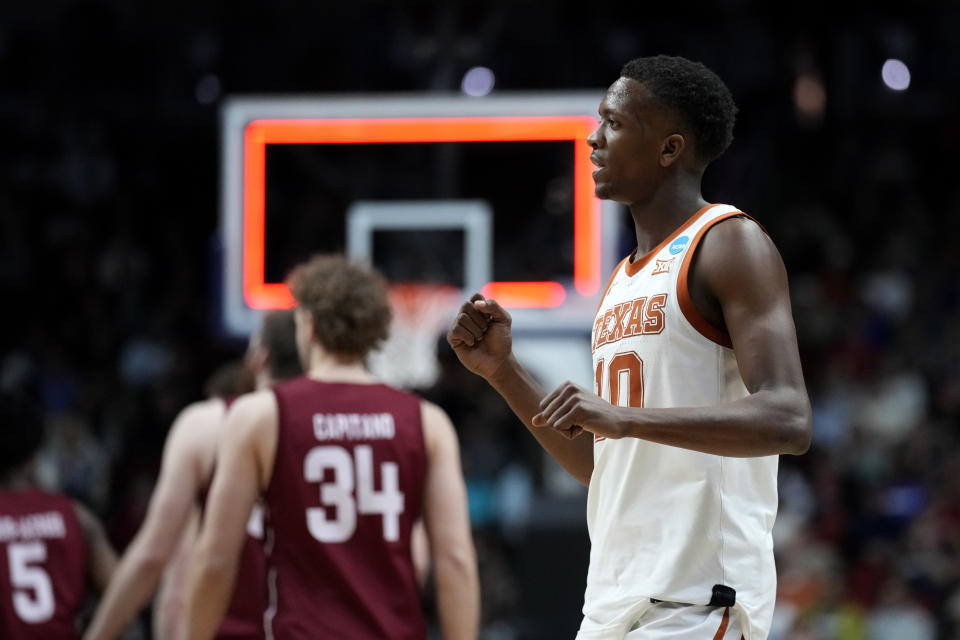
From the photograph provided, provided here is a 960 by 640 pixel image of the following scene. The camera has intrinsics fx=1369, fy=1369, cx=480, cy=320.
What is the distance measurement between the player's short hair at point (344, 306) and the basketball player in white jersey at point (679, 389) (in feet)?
2.96

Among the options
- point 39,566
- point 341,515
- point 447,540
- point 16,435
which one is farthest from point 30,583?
point 447,540

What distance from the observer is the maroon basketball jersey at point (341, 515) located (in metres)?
3.60

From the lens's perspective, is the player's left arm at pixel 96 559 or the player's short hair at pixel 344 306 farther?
the player's left arm at pixel 96 559

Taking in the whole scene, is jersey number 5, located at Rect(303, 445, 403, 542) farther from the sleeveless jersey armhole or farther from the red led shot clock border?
the red led shot clock border

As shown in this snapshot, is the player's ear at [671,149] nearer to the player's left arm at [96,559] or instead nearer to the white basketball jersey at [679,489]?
the white basketball jersey at [679,489]

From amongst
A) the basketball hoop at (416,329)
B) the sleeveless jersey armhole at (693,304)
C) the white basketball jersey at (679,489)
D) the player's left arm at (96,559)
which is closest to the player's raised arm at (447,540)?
the white basketball jersey at (679,489)

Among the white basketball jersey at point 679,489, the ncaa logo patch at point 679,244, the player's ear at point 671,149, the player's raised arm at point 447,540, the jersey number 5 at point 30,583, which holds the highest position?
the player's ear at point 671,149

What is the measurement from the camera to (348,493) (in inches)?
145

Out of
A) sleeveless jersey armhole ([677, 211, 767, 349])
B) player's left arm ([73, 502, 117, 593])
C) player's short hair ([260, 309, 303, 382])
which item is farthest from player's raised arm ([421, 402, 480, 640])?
sleeveless jersey armhole ([677, 211, 767, 349])

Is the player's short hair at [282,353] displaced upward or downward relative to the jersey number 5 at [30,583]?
upward

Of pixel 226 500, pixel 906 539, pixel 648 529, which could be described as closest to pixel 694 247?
pixel 648 529

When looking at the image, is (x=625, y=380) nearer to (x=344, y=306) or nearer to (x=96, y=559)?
(x=344, y=306)

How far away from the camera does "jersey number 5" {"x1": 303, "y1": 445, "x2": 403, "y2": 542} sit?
3641 millimetres

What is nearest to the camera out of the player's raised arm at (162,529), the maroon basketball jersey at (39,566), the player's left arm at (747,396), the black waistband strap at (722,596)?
the player's left arm at (747,396)
